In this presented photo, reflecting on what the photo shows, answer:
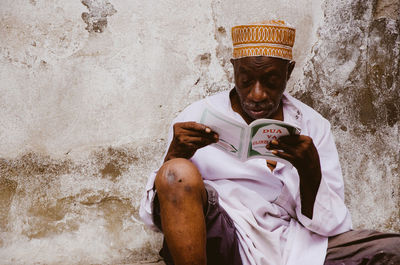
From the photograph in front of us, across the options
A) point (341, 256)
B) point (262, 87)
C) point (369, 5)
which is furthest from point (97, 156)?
point (369, 5)

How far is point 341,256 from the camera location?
202cm

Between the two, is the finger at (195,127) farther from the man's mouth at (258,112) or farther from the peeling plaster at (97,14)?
the peeling plaster at (97,14)

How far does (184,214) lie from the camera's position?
177 centimetres

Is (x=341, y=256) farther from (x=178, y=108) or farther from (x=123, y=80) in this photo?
(x=123, y=80)

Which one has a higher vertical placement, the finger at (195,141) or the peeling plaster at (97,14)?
the peeling plaster at (97,14)

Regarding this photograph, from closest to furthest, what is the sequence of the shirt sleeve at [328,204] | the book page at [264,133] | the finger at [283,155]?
1. the book page at [264,133]
2. the finger at [283,155]
3. the shirt sleeve at [328,204]

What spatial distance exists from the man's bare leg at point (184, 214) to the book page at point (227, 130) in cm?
18

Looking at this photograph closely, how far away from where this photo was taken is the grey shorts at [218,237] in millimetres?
1908

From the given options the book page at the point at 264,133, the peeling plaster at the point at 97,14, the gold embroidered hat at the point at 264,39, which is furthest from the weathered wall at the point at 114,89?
the book page at the point at 264,133

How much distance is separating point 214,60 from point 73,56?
844 mm

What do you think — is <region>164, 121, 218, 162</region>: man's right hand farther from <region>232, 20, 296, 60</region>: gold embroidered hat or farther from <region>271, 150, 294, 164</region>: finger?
<region>232, 20, 296, 60</region>: gold embroidered hat

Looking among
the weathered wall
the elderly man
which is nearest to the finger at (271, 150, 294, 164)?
the elderly man

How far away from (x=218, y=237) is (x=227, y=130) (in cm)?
46

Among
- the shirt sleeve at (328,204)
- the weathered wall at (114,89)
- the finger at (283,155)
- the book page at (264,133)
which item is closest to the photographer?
the book page at (264,133)
